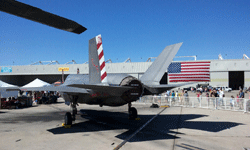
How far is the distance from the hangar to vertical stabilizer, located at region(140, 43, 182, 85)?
120 feet

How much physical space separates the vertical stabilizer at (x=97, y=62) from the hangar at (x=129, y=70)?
127 ft

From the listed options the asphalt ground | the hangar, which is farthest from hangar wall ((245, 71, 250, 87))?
the asphalt ground

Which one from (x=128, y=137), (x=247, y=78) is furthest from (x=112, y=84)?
(x=247, y=78)

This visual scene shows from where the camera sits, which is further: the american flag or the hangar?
the hangar

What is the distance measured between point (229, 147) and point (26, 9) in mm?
7474

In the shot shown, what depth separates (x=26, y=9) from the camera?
2090 mm

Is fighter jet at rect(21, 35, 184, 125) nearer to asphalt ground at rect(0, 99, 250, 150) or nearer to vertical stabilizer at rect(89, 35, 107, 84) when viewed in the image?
vertical stabilizer at rect(89, 35, 107, 84)

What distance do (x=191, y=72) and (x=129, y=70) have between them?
76.9 ft

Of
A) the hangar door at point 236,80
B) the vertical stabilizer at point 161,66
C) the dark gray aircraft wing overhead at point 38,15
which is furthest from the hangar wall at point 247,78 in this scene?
the dark gray aircraft wing overhead at point 38,15

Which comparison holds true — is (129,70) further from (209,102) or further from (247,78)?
(209,102)

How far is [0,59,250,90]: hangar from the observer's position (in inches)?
1964

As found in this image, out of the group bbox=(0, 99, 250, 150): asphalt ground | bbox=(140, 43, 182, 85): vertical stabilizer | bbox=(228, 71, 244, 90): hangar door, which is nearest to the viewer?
bbox=(0, 99, 250, 150): asphalt ground

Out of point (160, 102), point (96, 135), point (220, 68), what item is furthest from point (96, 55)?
point (220, 68)

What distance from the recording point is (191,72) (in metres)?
32.5
